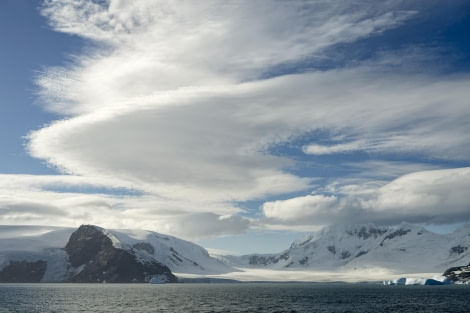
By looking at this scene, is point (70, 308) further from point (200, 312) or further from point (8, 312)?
point (200, 312)

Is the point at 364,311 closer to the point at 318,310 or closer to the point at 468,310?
the point at 318,310

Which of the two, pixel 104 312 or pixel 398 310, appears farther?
pixel 398 310

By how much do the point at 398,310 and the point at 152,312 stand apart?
257 feet

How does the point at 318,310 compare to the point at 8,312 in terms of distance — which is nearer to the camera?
the point at 8,312

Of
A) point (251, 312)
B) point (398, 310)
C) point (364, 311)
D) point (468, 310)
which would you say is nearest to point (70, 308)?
point (251, 312)

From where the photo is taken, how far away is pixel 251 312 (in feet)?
469

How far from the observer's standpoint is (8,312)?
137 metres

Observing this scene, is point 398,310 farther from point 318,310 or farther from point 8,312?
point 8,312

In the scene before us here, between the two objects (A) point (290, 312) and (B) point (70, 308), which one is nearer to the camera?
(A) point (290, 312)

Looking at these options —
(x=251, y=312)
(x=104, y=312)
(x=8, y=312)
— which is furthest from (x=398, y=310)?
(x=8, y=312)

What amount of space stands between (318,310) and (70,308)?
264ft

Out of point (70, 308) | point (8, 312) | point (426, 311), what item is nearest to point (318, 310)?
point (426, 311)

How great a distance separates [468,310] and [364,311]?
33.4m

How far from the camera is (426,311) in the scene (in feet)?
490
